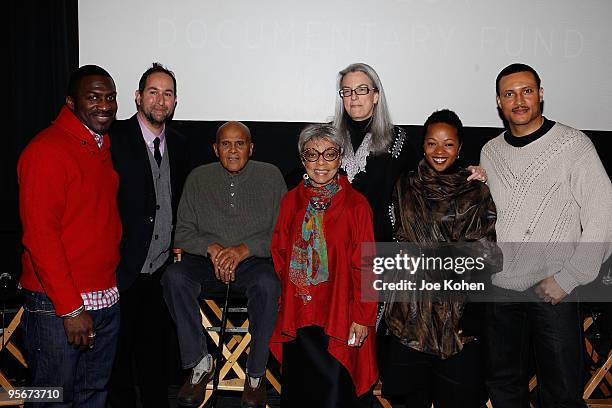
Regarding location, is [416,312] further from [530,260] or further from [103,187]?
[103,187]

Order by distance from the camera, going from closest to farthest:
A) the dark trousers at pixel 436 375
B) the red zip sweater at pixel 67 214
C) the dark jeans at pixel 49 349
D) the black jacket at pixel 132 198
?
the red zip sweater at pixel 67 214
the dark jeans at pixel 49 349
the dark trousers at pixel 436 375
the black jacket at pixel 132 198

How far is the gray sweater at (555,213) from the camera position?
7.68 feet

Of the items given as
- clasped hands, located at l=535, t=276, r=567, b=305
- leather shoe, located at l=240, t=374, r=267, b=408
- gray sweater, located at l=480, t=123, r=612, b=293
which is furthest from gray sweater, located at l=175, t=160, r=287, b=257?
clasped hands, located at l=535, t=276, r=567, b=305

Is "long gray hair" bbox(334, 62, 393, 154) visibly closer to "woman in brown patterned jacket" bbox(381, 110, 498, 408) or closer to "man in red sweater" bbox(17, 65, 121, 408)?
"woman in brown patterned jacket" bbox(381, 110, 498, 408)

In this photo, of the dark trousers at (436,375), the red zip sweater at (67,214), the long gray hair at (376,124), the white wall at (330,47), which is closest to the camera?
the red zip sweater at (67,214)

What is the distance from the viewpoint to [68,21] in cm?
379

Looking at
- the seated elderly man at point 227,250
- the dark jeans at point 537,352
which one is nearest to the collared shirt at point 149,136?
the seated elderly man at point 227,250

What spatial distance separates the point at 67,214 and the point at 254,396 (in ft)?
3.97

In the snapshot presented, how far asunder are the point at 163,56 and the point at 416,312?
2.48 metres

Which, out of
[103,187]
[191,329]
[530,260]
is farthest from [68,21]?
[530,260]

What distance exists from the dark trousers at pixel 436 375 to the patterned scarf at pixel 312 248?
43cm

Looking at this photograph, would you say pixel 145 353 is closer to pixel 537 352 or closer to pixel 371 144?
pixel 371 144

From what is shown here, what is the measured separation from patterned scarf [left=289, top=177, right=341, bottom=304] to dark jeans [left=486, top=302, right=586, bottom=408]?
778mm

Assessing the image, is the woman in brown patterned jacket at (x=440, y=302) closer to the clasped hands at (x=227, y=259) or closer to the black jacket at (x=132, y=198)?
the clasped hands at (x=227, y=259)
